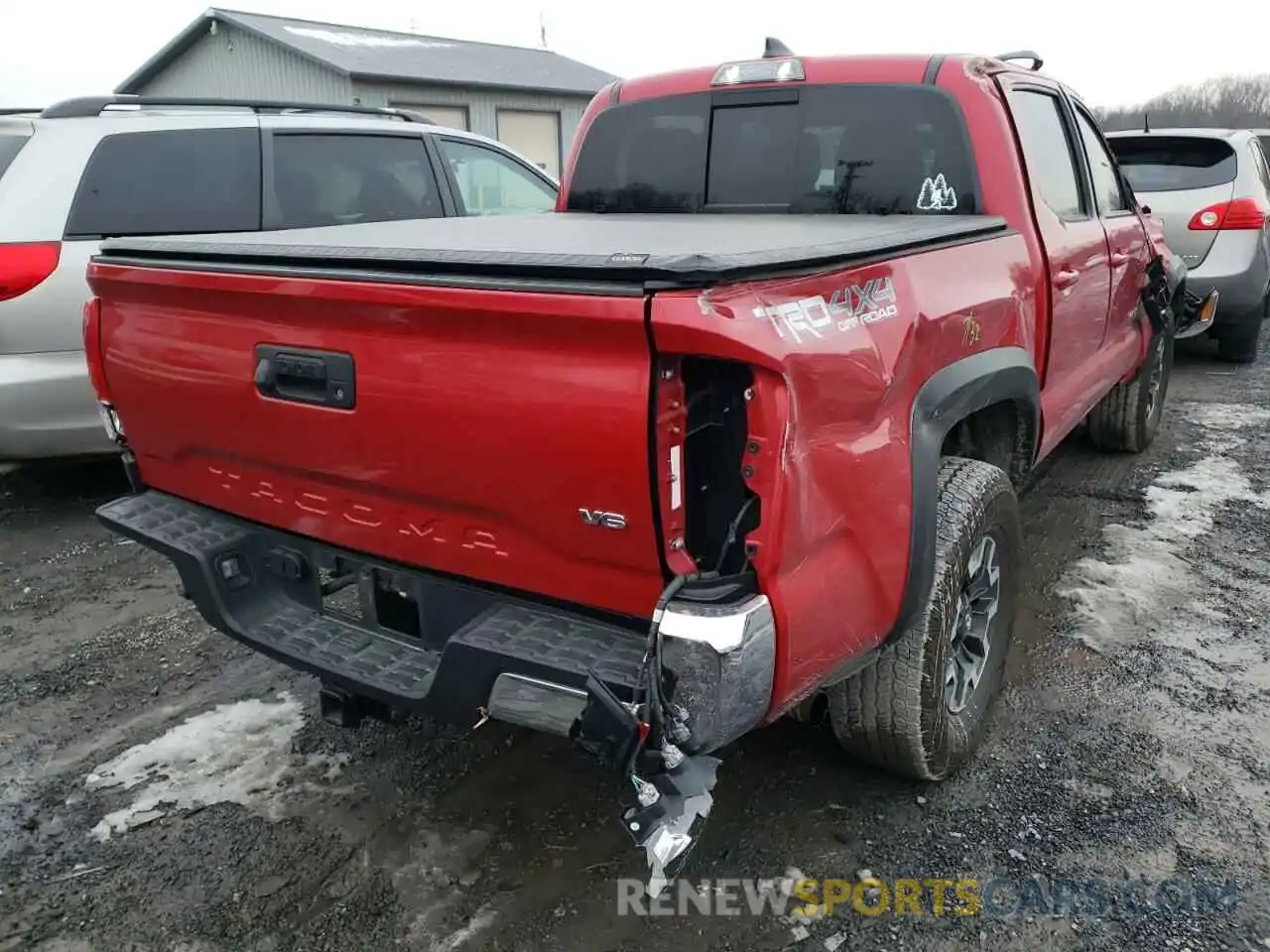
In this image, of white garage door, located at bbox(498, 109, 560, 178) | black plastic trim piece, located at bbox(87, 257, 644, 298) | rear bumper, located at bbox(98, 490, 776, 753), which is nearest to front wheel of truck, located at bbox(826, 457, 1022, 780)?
rear bumper, located at bbox(98, 490, 776, 753)

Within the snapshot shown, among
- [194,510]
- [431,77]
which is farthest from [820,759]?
[431,77]

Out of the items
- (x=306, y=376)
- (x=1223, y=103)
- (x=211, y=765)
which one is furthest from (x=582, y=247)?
(x=1223, y=103)

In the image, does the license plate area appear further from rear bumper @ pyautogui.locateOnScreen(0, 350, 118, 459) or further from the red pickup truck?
rear bumper @ pyautogui.locateOnScreen(0, 350, 118, 459)

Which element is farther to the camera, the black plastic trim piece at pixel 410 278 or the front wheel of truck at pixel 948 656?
the front wheel of truck at pixel 948 656

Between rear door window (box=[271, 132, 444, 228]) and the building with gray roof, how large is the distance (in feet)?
46.9

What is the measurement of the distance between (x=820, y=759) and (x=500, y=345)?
5.57 feet

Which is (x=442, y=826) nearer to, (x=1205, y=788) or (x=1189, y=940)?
(x=1189, y=940)

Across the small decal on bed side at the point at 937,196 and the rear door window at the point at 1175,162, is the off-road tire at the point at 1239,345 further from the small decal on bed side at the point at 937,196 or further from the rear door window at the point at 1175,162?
the small decal on bed side at the point at 937,196

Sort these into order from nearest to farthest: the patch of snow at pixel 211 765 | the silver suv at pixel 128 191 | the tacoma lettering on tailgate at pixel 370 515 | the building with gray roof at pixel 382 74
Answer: the tacoma lettering on tailgate at pixel 370 515 < the patch of snow at pixel 211 765 < the silver suv at pixel 128 191 < the building with gray roof at pixel 382 74

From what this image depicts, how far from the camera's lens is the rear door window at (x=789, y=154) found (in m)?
3.37

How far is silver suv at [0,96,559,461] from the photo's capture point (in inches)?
185

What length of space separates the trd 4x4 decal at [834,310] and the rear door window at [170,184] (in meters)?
4.12

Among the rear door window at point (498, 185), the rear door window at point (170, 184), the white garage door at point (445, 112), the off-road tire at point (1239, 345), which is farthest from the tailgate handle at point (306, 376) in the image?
the white garage door at point (445, 112)

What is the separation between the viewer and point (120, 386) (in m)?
2.82
